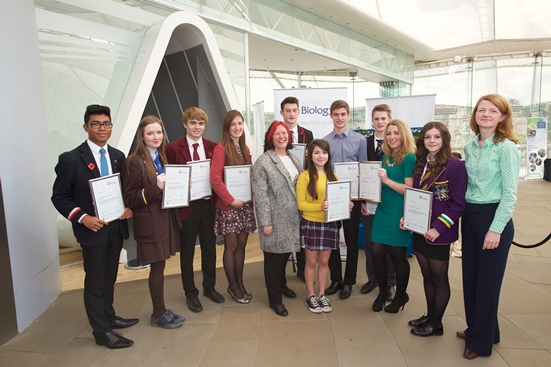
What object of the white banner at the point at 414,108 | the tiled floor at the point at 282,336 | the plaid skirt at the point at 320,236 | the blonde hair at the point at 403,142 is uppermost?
the white banner at the point at 414,108

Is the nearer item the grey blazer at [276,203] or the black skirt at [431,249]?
the black skirt at [431,249]

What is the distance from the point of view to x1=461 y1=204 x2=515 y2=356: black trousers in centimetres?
242

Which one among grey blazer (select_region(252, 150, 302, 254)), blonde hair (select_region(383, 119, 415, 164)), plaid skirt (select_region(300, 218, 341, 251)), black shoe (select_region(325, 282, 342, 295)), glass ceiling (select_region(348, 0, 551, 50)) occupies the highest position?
glass ceiling (select_region(348, 0, 551, 50))

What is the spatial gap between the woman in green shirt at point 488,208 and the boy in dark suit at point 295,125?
1.92 meters

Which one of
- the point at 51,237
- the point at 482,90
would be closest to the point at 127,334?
the point at 51,237

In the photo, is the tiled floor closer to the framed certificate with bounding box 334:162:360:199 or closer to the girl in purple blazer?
the girl in purple blazer

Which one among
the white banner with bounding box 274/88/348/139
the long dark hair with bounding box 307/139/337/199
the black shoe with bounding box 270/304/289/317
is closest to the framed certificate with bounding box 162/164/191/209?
the long dark hair with bounding box 307/139/337/199

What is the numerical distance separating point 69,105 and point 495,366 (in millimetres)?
5769

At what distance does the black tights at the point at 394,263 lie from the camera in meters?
3.17

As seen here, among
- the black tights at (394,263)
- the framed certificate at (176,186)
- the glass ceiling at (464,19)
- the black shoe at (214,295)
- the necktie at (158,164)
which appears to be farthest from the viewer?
the glass ceiling at (464,19)

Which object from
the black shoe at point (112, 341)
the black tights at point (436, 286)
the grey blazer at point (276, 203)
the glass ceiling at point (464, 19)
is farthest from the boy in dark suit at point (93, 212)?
the glass ceiling at point (464, 19)

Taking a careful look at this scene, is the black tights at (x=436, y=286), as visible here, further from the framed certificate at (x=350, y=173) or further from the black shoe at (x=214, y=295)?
the black shoe at (x=214, y=295)

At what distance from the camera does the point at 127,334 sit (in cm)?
305

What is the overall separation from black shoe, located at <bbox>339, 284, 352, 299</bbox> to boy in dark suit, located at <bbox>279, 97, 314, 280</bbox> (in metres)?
0.62
